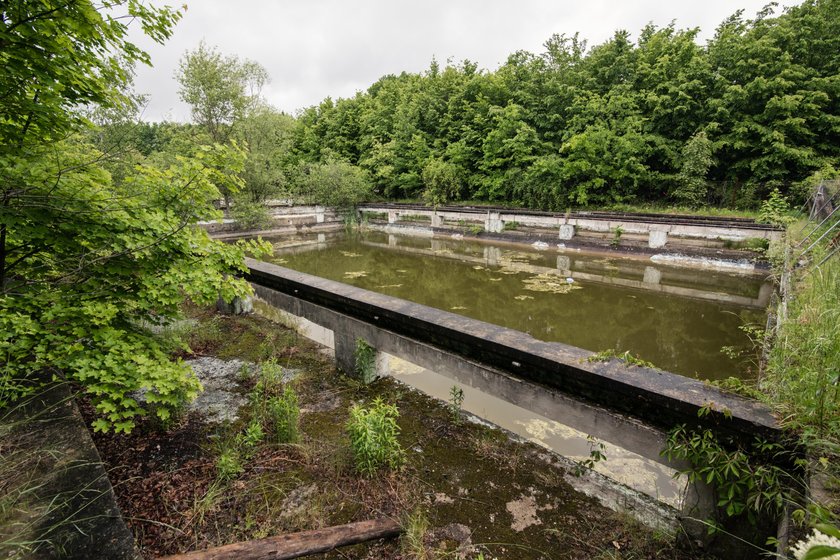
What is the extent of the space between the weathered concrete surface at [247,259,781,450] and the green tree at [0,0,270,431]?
1.43 m

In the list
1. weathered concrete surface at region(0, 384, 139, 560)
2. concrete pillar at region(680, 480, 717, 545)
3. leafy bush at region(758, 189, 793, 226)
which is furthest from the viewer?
leafy bush at region(758, 189, 793, 226)

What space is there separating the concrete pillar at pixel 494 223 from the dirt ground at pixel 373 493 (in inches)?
574

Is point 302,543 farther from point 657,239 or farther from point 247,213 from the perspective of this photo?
point 247,213

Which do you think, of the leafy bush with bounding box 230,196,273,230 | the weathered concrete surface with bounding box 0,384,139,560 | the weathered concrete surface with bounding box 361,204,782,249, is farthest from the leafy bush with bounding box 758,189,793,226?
the leafy bush with bounding box 230,196,273,230

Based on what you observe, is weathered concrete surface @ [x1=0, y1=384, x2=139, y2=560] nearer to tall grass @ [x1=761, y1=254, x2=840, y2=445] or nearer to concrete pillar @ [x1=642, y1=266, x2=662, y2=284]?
tall grass @ [x1=761, y1=254, x2=840, y2=445]

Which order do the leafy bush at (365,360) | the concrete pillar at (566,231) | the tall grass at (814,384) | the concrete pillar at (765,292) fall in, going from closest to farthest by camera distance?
the tall grass at (814,384) → the leafy bush at (365,360) → the concrete pillar at (765,292) → the concrete pillar at (566,231)

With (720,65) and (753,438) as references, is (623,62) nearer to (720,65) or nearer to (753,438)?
(720,65)

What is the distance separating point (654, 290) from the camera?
909 cm

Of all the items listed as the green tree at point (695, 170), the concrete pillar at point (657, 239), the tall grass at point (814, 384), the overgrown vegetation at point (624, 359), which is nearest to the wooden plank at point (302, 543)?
the overgrown vegetation at point (624, 359)

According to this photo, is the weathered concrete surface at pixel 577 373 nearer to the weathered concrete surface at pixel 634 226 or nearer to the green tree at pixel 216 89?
the weathered concrete surface at pixel 634 226

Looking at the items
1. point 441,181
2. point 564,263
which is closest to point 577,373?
point 564,263

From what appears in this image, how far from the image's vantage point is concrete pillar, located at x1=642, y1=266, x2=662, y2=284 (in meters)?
9.89

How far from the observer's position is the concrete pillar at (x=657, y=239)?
487 inches

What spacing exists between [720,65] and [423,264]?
17.9 metres
